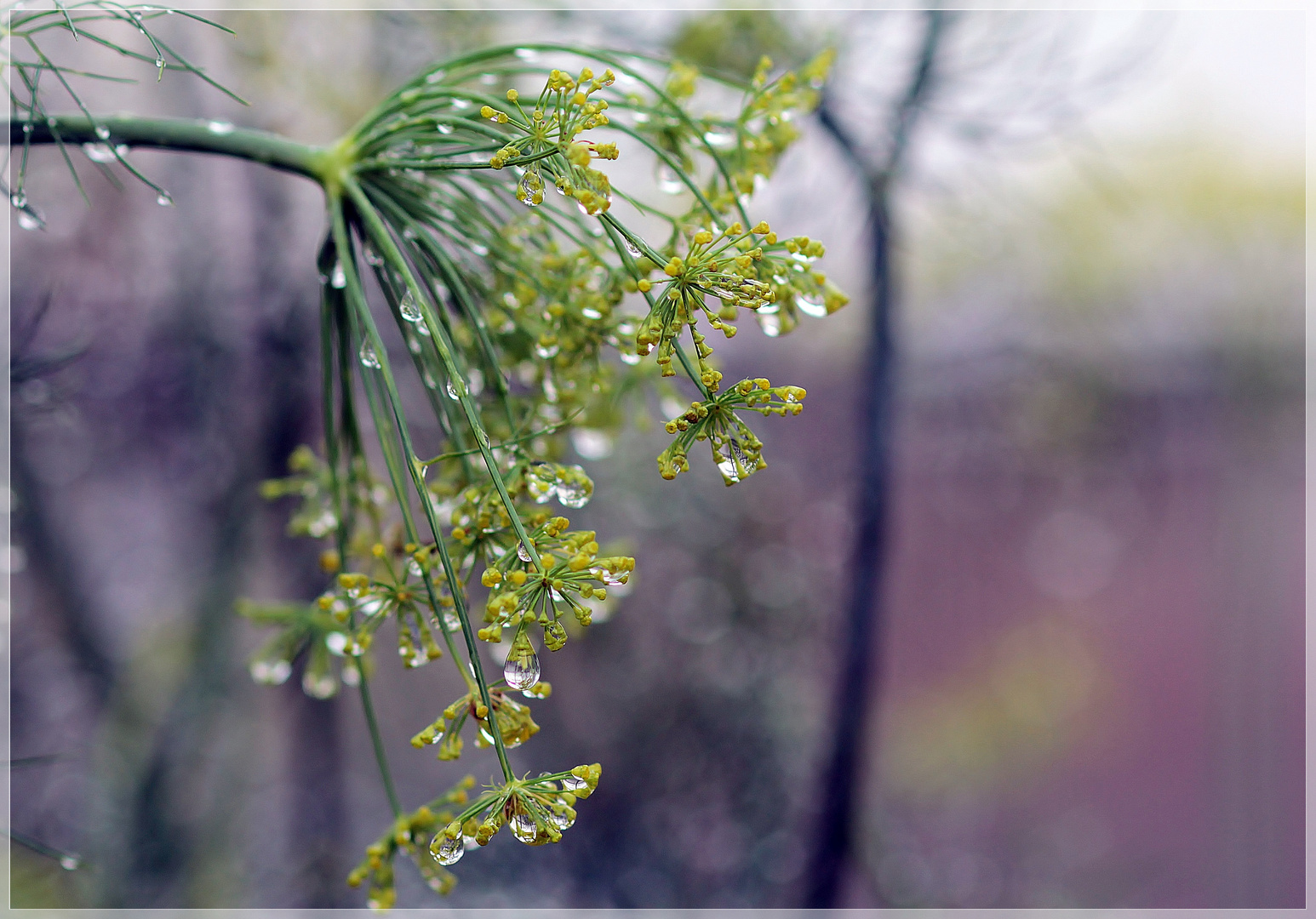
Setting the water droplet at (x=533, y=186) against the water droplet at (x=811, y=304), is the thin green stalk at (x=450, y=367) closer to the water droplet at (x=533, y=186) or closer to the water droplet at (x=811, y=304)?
the water droplet at (x=533, y=186)

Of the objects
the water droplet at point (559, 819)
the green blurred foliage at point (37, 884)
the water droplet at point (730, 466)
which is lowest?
the green blurred foliage at point (37, 884)

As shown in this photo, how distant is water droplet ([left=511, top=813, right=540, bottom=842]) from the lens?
Result: 0.34 m

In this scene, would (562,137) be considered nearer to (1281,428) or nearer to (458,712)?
(458,712)

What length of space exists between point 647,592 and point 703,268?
169 cm

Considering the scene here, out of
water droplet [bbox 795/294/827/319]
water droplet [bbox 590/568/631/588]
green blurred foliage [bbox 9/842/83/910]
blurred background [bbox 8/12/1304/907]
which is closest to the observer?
water droplet [bbox 590/568/631/588]

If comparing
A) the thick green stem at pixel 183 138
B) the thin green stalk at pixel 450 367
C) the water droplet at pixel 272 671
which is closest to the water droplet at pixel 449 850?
the thin green stalk at pixel 450 367

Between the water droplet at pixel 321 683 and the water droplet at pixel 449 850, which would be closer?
the water droplet at pixel 449 850

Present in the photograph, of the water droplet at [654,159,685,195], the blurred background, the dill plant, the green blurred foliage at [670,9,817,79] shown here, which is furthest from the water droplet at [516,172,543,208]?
the green blurred foliage at [670,9,817,79]

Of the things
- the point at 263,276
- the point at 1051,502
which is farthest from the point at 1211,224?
the point at 263,276

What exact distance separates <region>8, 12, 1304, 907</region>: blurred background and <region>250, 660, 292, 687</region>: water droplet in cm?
17

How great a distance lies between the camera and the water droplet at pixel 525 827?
0.34 meters

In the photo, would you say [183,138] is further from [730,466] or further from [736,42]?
[736,42]

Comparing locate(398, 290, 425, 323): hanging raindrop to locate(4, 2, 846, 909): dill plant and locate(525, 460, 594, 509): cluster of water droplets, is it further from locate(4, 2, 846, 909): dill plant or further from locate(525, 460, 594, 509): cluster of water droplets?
locate(525, 460, 594, 509): cluster of water droplets

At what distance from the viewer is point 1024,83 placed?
1.25m
